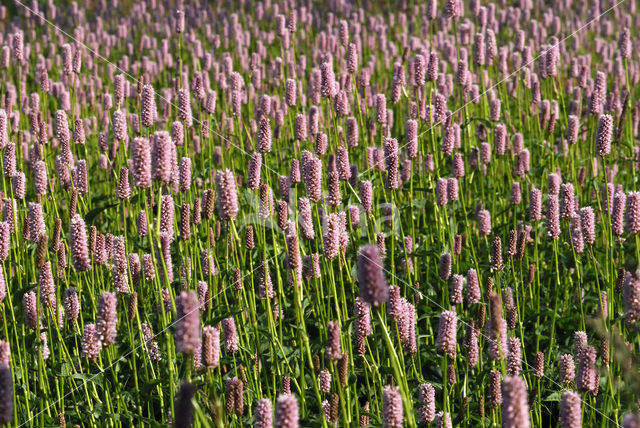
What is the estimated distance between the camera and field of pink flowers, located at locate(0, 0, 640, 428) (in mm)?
2900

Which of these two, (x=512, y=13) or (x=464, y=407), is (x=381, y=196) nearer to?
(x=464, y=407)

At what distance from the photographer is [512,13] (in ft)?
32.7

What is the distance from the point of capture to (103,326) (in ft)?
9.24

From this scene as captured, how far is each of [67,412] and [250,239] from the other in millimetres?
1024

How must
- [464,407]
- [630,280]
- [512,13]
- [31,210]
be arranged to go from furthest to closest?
[512,13], [31,210], [464,407], [630,280]

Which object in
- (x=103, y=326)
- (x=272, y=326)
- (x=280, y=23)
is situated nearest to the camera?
(x=103, y=326)

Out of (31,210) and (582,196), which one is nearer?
(31,210)

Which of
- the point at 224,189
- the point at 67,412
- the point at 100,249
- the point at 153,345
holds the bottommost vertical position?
the point at 67,412

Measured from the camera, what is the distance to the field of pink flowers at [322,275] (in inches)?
114

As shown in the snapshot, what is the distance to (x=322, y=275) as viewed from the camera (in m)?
4.47

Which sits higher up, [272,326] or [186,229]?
[186,229]

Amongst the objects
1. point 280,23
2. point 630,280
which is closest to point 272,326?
point 630,280

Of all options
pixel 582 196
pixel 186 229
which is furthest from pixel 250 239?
pixel 582 196

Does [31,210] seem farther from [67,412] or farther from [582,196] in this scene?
[582,196]
